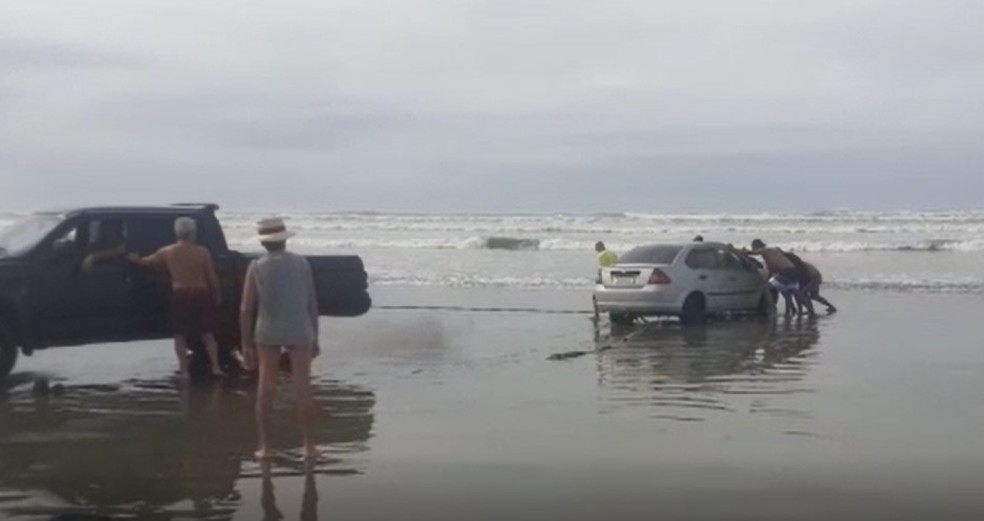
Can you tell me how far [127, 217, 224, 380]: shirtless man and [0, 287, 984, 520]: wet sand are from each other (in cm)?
61

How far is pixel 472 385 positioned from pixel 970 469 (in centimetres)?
575

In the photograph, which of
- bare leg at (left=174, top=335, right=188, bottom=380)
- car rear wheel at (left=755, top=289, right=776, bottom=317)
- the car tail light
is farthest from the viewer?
car rear wheel at (left=755, top=289, right=776, bottom=317)

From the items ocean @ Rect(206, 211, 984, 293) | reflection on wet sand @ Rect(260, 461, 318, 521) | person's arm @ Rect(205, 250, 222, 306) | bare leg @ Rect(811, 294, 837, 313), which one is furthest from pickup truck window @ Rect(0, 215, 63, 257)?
ocean @ Rect(206, 211, 984, 293)

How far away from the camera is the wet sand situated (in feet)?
27.9

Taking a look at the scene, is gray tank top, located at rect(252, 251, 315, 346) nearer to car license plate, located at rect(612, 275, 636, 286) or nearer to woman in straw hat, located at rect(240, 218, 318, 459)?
woman in straw hat, located at rect(240, 218, 318, 459)

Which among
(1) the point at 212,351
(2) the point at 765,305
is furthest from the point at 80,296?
(2) the point at 765,305

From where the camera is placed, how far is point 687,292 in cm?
2169

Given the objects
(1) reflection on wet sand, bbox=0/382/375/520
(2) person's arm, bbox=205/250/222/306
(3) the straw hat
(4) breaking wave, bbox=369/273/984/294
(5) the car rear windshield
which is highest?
(3) the straw hat

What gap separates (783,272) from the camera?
2333 cm

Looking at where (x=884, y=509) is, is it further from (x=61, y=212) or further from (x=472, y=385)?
(x=61, y=212)

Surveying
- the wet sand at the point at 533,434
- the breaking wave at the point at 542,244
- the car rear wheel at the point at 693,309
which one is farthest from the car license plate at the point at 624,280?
the breaking wave at the point at 542,244

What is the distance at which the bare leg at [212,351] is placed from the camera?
14.1 m

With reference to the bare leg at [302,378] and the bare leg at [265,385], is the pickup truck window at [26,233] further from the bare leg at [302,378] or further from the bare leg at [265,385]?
the bare leg at [302,378]

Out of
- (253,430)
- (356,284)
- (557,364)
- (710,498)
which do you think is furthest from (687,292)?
(710,498)
